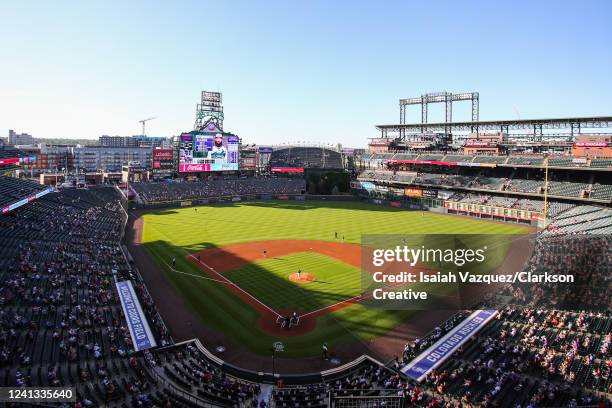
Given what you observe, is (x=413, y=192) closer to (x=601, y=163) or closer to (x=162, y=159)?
(x=601, y=163)

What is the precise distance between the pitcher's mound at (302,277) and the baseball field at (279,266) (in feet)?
0.30

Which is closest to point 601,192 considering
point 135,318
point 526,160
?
point 526,160

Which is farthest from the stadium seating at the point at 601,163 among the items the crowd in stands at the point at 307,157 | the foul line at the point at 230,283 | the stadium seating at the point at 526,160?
the crowd in stands at the point at 307,157

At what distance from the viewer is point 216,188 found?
→ 91.8 m

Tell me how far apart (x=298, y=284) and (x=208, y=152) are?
2408 inches

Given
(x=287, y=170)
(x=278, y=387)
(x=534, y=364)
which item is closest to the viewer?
(x=534, y=364)

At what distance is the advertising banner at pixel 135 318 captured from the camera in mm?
24703

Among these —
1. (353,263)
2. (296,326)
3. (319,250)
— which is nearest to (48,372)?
(296,326)

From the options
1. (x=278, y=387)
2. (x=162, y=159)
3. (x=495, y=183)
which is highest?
(x=162, y=159)

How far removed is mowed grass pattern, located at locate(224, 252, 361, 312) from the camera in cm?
3222

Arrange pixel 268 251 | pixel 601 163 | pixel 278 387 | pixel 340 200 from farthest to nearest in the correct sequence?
pixel 340 200 → pixel 601 163 → pixel 268 251 → pixel 278 387

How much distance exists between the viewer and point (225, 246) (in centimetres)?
4978

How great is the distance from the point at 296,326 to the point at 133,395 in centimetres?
1175

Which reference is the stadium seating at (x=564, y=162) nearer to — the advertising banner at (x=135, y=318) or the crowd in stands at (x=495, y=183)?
the crowd in stands at (x=495, y=183)
